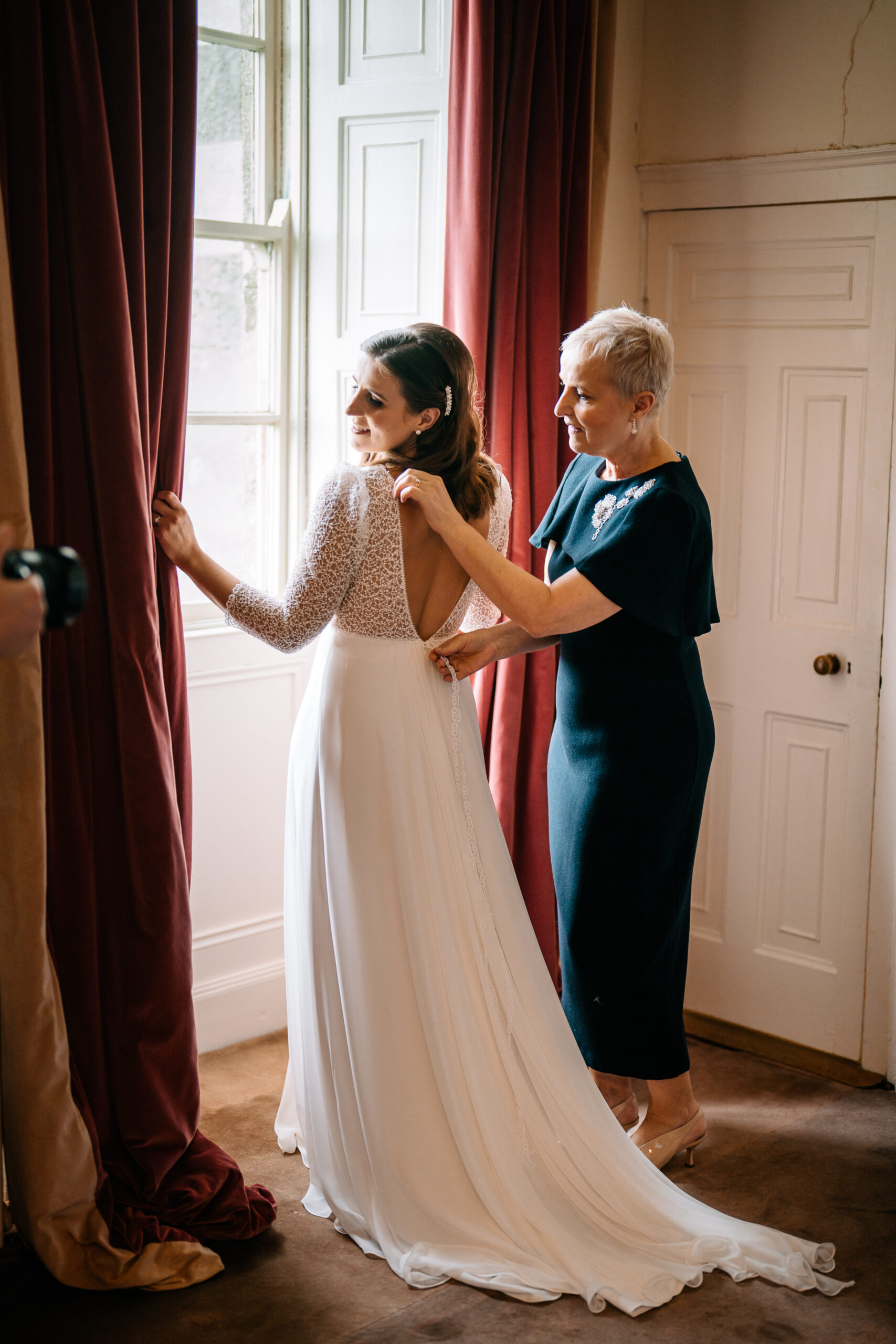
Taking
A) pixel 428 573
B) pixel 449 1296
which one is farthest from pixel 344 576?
pixel 449 1296

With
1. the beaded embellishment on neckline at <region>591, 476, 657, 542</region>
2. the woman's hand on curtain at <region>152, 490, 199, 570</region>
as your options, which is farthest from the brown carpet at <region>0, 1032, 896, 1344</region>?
the beaded embellishment on neckline at <region>591, 476, 657, 542</region>

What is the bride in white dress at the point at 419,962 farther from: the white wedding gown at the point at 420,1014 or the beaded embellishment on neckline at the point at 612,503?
the beaded embellishment on neckline at the point at 612,503

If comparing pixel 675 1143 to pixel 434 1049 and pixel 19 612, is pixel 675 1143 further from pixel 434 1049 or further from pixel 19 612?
pixel 19 612

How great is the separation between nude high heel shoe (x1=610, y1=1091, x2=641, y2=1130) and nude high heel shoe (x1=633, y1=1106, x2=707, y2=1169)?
8 centimetres

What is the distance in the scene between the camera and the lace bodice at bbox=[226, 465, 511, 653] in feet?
7.20

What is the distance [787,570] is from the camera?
10.5 feet

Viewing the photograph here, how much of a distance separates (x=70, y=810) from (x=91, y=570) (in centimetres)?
41

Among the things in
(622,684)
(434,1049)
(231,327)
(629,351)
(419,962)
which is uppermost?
(231,327)

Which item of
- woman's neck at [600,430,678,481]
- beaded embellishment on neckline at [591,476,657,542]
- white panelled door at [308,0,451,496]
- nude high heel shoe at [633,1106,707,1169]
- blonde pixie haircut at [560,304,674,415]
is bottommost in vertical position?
nude high heel shoe at [633,1106,707,1169]

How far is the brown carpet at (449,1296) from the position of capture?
2.06m

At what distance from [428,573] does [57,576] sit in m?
1.10

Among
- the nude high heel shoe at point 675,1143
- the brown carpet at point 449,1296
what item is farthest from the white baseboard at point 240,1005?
the nude high heel shoe at point 675,1143

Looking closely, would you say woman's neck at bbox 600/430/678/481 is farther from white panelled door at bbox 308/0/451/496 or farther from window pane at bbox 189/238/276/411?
window pane at bbox 189/238/276/411

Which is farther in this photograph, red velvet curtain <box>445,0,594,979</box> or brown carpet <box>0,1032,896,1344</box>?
red velvet curtain <box>445,0,594,979</box>
